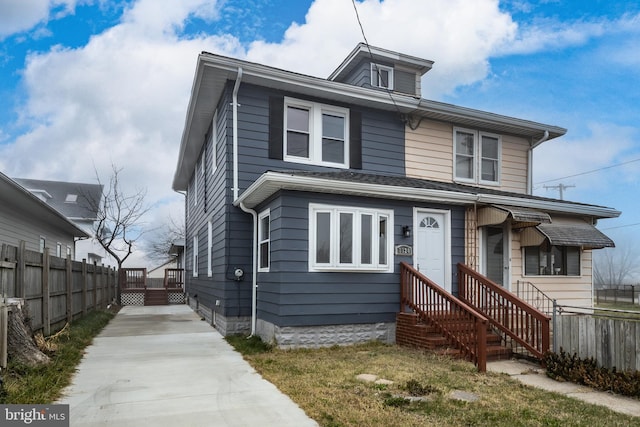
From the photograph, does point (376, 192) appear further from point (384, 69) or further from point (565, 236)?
point (384, 69)

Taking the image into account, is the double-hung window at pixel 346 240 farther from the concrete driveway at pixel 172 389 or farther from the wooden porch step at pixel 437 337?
the concrete driveway at pixel 172 389

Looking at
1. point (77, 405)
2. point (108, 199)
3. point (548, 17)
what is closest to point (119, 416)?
point (77, 405)

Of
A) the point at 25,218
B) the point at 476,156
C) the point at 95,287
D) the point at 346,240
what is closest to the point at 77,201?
the point at 25,218

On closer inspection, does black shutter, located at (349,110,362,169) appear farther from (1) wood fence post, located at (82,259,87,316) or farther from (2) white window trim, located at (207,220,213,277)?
(1) wood fence post, located at (82,259,87,316)

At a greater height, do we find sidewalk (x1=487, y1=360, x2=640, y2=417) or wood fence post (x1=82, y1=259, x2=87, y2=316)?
wood fence post (x1=82, y1=259, x2=87, y2=316)

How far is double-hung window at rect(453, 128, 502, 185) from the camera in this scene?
468 inches

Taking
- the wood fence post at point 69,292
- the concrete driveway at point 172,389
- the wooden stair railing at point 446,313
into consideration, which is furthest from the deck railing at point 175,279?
the wooden stair railing at point 446,313

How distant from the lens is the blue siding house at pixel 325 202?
809 centimetres

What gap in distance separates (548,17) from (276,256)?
962 centimetres

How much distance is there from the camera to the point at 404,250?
8961 mm

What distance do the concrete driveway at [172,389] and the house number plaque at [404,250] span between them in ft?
11.4

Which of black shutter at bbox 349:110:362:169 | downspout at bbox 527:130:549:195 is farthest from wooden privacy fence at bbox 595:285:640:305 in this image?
black shutter at bbox 349:110:362:169

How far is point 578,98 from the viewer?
2300 centimetres

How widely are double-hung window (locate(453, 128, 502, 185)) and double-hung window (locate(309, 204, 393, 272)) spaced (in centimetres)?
411
